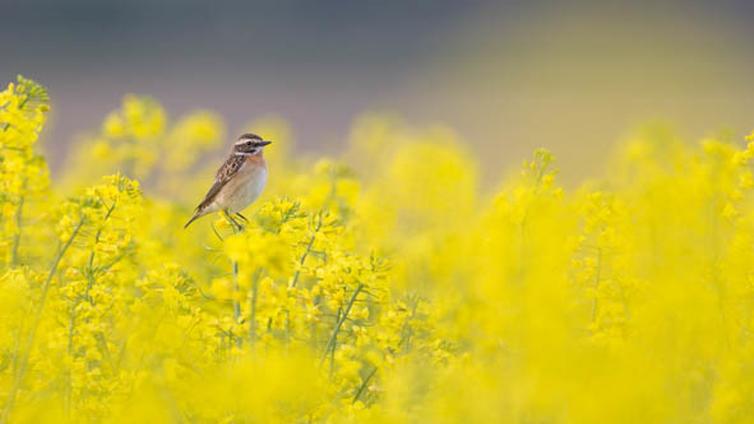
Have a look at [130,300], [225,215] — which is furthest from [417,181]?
[130,300]

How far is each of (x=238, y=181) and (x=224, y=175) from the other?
0.49 ft

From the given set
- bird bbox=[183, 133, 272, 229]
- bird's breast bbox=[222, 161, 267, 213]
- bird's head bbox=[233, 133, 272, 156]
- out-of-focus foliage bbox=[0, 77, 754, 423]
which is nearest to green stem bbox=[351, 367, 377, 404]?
out-of-focus foliage bbox=[0, 77, 754, 423]

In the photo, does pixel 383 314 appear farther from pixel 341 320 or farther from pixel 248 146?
pixel 248 146

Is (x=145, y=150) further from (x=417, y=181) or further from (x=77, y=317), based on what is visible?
(x=77, y=317)

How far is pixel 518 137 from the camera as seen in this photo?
1287 inches

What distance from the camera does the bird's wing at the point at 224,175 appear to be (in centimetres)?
775

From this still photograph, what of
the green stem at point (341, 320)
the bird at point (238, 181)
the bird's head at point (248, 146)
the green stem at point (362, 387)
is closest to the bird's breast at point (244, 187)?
the bird at point (238, 181)

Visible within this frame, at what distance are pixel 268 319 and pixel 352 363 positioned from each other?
0.43 meters

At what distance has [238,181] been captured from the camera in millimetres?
7699

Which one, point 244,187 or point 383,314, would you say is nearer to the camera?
point 383,314

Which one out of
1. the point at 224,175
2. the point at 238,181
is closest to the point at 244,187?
the point at 238,181

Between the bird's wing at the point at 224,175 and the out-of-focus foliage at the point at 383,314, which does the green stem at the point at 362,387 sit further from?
A: the bird's wing at the point at 224,175

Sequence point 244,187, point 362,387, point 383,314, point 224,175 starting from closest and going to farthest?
point 362,387 → point 383,314 → point 244,187 → point 224,175

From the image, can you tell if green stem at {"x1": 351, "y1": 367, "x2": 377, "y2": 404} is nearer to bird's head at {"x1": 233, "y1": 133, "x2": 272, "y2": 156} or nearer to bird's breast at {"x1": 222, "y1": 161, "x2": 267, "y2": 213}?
bird's breast at {"x1": 222, "y1": 161, "x2": 267, "y2": 213}
